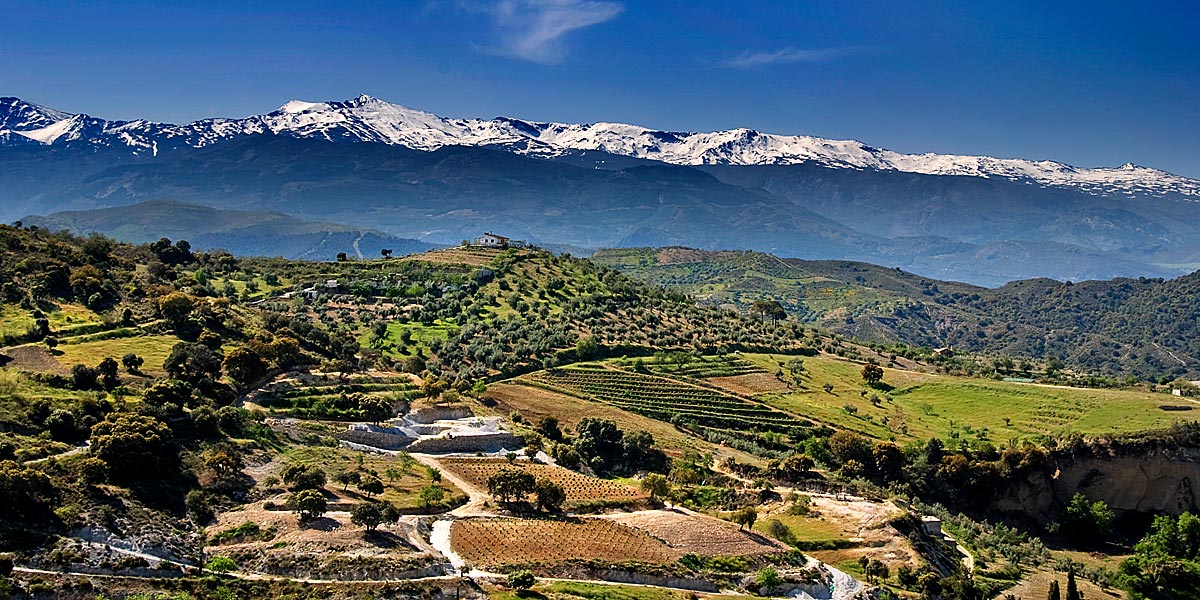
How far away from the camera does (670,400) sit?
10194 cm

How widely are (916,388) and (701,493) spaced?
2631 inches

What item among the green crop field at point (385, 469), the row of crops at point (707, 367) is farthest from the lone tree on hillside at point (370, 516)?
the row of crops at point (707, 367)

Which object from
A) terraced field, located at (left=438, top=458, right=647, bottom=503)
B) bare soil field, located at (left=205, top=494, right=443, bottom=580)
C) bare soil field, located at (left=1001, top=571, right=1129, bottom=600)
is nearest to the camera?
bare soil field, located at (left=205, top=494, right=443, bottom=580)

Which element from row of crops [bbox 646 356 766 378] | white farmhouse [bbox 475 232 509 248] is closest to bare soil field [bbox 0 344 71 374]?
row of crops [bbox 646 356 766 378]

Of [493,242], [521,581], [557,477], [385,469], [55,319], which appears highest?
[493,242]

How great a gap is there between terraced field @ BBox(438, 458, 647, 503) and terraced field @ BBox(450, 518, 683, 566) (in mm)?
5819

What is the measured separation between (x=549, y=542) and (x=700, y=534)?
9.70 m

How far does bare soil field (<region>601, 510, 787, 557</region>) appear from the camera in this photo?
53.6m

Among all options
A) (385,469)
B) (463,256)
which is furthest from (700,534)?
(463,256)

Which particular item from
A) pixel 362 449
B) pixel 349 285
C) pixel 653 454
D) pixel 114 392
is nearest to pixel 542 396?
pixel 653 454

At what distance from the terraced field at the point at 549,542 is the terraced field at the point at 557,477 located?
5819 millimetres

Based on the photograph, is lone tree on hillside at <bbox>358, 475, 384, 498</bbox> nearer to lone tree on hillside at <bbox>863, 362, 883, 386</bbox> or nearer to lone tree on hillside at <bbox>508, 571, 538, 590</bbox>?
lone tree on hillside at <bbox>508, 571, 538, 590</bbox>

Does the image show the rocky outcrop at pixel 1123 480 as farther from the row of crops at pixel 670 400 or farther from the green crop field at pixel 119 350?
the green crop field at pixel 119 350

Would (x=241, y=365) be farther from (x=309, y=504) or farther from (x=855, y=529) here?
(x=855, y=529)
